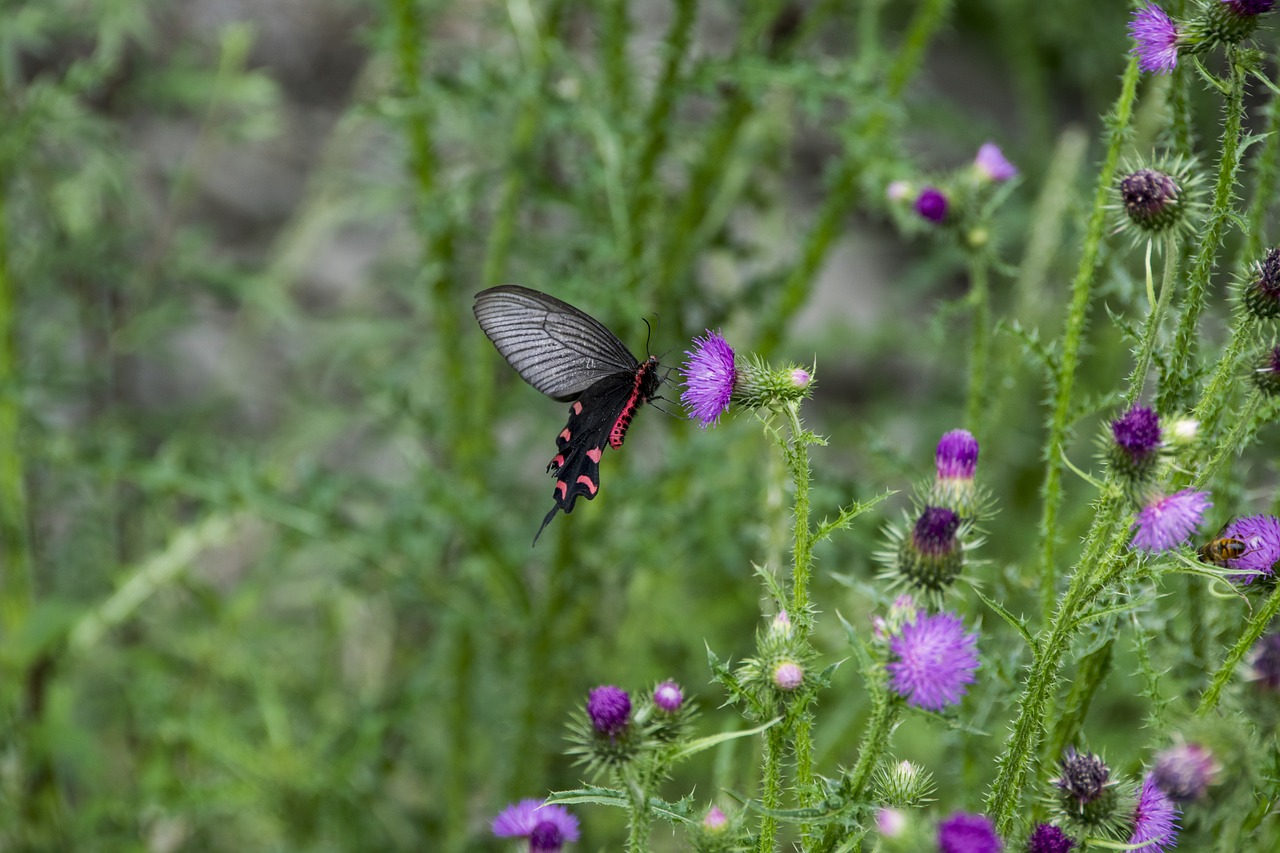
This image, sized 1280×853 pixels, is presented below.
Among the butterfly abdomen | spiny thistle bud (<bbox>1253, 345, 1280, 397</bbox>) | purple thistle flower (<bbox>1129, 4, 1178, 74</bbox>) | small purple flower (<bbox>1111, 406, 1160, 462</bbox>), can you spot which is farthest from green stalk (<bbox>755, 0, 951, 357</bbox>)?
small purple flower (<bbox>1111, 406, 1160, 462</bbox>)

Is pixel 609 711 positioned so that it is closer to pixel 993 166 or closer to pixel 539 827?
pixel 539 827

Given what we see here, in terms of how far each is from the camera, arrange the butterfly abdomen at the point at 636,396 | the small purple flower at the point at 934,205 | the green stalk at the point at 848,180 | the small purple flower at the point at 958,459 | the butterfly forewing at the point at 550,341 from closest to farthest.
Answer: the small purple flower at the point at 958,459
the butterfly forewing at the point at 550,341
the butterfly abdomen at the point at 636,396
the small purple flower at the point at 934,205
the green stalk at the point at 848,180

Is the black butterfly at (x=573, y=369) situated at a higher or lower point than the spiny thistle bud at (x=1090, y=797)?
higher

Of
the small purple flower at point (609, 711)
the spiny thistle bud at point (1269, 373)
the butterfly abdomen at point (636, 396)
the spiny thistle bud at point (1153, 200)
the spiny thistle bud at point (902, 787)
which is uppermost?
the spiny thistle bud at point (1153, 200)

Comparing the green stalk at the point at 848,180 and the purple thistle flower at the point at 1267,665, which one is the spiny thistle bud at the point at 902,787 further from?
the green stalk at the point at 848,180

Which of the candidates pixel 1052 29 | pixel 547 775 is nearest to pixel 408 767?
pixel 547 775

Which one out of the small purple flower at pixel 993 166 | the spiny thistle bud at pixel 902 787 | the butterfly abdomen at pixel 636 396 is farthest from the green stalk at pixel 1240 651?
the small purple flower at pixel 993 166

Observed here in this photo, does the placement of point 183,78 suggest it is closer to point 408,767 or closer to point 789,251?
point 408,767
